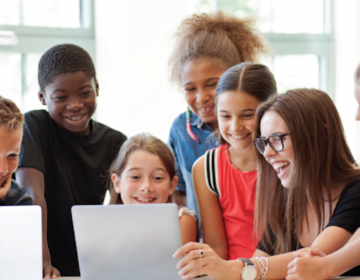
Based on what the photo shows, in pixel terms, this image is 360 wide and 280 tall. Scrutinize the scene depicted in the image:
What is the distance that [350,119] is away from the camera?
360cm

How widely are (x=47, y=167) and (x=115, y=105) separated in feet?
4.44

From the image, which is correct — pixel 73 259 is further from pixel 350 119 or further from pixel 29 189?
pixel 350 119

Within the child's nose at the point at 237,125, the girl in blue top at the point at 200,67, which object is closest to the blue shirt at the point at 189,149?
the girl in blue top at the point at 200,67

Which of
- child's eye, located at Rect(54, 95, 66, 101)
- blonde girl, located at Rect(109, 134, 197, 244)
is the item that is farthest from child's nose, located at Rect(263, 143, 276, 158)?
child's eye, located at Rect(54, 95, 66, 101)

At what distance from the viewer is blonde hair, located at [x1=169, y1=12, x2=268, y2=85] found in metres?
2.05

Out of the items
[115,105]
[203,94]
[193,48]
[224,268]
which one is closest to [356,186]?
[224,268]

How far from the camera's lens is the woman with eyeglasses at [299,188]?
1.34m

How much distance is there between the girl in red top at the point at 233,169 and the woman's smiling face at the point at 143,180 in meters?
0.15

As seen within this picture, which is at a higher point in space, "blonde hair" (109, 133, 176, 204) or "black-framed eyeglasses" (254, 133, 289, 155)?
"black-framed eyeglasses" (254, 133, 289, 155)

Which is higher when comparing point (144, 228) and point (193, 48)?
point (193, 48)

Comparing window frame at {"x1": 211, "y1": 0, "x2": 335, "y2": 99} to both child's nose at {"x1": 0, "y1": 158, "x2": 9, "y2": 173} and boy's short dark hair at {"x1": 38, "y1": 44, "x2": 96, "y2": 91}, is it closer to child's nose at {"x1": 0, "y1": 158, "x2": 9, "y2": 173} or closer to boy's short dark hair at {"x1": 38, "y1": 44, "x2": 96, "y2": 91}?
boy's short dark hair at {"x1": 38, "y1": 44, "x2": 96, "y2": 91}

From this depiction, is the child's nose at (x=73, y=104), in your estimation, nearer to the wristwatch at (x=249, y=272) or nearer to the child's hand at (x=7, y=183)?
the child's hand at (x=7, y=183)

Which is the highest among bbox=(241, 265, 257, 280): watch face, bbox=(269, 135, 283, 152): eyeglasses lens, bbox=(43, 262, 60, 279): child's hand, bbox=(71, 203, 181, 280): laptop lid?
bbox=(269, 135, 283, 152): eyeglasses lens

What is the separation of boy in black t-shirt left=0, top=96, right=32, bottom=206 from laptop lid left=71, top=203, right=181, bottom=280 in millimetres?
474
